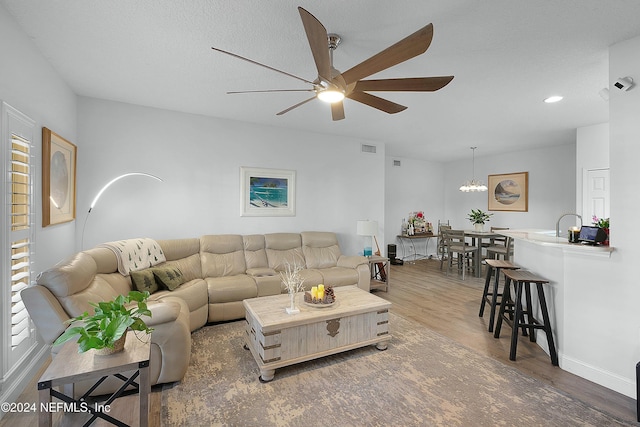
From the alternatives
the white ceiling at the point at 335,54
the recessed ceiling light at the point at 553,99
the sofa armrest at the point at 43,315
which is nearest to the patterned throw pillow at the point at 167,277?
the sofa armrest at the point at 43,315

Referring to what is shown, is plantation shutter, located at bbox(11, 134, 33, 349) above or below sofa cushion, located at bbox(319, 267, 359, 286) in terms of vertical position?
above

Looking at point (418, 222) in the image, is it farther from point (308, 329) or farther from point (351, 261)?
point (308, 329)

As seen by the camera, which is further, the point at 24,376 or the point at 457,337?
the point at 457,337

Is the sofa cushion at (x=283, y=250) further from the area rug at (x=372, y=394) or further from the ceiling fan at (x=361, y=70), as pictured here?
the ceiling fan at (x=361, y=70)

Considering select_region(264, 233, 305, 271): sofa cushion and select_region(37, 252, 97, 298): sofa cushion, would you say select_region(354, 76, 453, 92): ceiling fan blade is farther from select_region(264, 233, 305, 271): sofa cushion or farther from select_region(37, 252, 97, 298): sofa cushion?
select_region(264, 233, 305, 271): sofa cushion

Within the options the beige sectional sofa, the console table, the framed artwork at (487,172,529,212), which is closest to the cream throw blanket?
the beige sectional sofa

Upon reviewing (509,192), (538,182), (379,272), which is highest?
(538,182)

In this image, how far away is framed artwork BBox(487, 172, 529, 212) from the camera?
6.50 meters

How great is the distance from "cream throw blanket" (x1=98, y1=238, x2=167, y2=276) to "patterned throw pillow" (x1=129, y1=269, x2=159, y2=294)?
78mm

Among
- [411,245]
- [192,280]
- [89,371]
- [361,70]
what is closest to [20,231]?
[89,371]

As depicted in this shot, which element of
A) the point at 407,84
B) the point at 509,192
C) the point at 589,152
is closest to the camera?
the point at 407,84

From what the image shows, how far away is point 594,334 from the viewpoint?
2338mm

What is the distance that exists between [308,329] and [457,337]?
1.75 m

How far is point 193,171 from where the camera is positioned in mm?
Result: 4199
